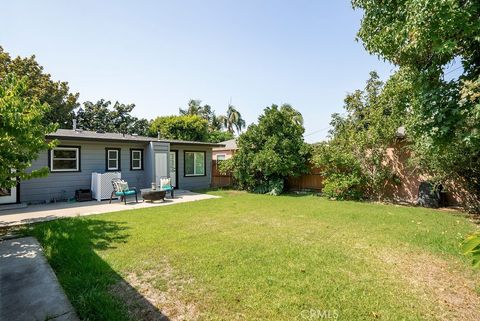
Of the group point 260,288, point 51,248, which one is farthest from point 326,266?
point 51,248

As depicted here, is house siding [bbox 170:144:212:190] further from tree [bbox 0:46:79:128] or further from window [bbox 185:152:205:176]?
tree [bbox 0:46:79:128]

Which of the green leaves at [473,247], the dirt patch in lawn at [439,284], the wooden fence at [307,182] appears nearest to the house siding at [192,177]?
the wooden fence at [307,182]

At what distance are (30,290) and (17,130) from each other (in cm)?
347

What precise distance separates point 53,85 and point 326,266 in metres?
27.9

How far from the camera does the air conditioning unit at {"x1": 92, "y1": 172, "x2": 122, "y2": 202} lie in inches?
454

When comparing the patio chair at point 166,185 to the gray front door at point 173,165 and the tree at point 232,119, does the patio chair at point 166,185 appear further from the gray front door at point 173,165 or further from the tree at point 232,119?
the tree at point 232,119

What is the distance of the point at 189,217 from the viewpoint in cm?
814

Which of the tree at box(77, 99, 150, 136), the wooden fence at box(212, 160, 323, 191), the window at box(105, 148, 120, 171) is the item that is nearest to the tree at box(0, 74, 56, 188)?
the window at box(105, 148, 120, 171)

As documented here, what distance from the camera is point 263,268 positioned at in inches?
168

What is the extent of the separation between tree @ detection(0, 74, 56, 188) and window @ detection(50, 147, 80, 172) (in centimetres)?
539

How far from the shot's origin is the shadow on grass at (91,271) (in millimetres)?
3066

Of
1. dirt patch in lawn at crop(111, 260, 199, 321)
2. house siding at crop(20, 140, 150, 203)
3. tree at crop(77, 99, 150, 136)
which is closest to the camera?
dirt patch in lawn at crop(111, 260, 199, 321)
